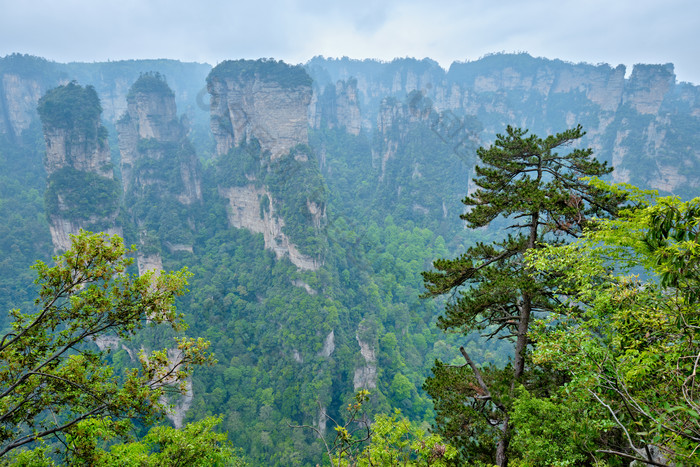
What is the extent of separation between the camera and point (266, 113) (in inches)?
2127

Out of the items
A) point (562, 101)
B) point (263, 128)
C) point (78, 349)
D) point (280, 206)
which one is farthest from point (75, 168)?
point (562, 101)

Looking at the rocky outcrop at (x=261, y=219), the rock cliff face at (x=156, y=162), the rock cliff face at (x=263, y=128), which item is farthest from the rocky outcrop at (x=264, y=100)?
the rock cliff face at (x=156, y=162)

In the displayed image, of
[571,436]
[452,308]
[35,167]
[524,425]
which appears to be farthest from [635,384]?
[35,167]

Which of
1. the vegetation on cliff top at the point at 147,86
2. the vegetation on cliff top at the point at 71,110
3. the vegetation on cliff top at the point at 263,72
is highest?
the vegetation on cliff top at the point at 263,72

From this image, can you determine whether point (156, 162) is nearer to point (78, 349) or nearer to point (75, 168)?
point (75, 168)

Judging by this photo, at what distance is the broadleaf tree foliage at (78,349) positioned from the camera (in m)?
5.36

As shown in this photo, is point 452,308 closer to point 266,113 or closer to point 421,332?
point 421,332

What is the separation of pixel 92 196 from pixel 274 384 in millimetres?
31783

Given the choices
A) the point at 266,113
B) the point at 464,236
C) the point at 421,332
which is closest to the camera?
the point at 421,332

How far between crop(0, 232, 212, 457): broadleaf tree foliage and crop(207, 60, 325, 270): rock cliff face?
138 ft

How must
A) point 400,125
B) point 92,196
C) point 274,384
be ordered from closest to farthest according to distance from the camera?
point 274,384 → point 92,196 → point 400,125

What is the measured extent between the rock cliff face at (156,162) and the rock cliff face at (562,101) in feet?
127

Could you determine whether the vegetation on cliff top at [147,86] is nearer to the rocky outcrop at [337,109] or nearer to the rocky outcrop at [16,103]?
the rocky outcrop at [16,103]

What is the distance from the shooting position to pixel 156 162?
56438 millimetres
